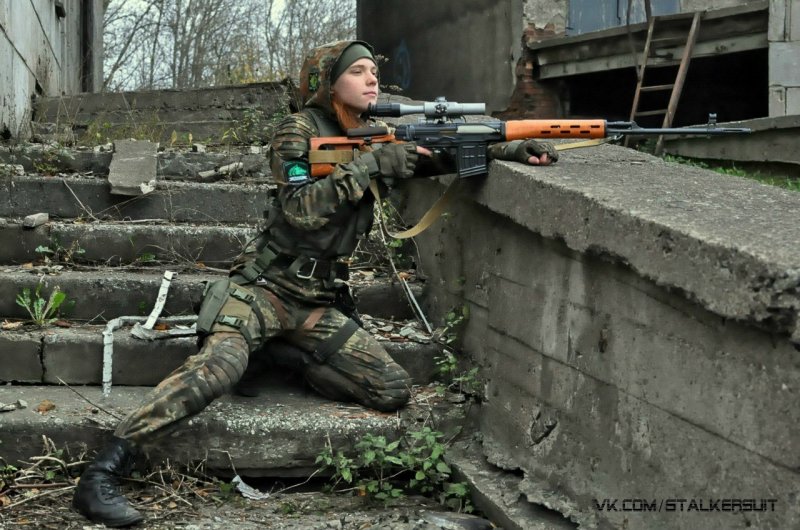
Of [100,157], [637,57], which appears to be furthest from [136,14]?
[100,157]

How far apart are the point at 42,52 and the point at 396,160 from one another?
7338 mm

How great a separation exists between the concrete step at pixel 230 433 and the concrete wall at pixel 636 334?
58cm

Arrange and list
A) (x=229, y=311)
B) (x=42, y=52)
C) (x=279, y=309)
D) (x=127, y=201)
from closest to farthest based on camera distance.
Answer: (x=229, y=311), (x=279, y=309), (x=127, y=201), (x=42, y=52)

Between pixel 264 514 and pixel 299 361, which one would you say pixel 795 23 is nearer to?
pixel 299 361

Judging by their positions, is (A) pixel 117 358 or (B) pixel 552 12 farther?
(B) pixel 552 12

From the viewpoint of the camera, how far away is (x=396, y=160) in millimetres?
3688

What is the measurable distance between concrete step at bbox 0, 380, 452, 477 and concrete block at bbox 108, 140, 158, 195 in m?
1.85

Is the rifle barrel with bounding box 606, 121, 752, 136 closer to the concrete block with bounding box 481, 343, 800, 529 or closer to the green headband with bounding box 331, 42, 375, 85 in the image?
the concrete block with bounding box 481, 343, 800, 529

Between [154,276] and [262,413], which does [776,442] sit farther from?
[154,276]

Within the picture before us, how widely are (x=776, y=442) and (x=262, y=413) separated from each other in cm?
216

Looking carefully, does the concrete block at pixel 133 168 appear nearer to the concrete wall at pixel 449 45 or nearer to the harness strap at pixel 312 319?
the harness strap at pixel 312 319

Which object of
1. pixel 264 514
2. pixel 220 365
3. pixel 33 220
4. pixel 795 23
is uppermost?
pixel 795 23

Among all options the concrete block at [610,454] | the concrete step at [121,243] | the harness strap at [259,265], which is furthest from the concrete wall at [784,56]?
the harness strap at [259,265]

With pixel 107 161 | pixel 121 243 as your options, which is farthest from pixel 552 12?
pixel 121 243
